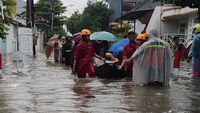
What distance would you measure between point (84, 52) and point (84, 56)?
11 cm

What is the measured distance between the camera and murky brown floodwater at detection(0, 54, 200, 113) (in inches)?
304

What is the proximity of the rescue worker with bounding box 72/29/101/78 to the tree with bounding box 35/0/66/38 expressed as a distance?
164ft

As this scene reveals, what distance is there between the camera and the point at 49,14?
62438 mm

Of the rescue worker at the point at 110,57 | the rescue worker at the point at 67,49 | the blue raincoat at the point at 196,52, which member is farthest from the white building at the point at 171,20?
the blue raincoat at the point at 196,52

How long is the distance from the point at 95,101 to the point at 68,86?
2.66 meters

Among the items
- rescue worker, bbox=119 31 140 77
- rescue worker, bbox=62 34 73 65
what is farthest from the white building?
rescue worker, bbox=119 31 140 77

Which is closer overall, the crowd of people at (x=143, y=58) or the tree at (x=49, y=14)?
the crowd of people at (x=143, y=58)

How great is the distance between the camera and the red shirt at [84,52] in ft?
39.5

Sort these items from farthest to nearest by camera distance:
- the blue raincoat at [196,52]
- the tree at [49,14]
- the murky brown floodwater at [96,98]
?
the tree at [49,14]
the blue raincoat at [196,52]
the murky brown floodwater at [96,98]

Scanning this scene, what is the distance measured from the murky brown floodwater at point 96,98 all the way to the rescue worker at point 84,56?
1.35 feet

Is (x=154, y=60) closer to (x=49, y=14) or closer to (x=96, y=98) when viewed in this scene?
(x=96, y=98)

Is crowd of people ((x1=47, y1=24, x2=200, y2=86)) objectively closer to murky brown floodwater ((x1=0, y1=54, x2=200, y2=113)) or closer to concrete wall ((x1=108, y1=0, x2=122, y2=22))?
murky brown floodwater ((x1=0, y1=54, x2=200, y2=113))

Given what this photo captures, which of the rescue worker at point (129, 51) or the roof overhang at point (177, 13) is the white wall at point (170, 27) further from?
the rescue worker at point (129, 51)

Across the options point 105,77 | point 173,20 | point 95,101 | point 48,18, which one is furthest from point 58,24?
point 95,101
